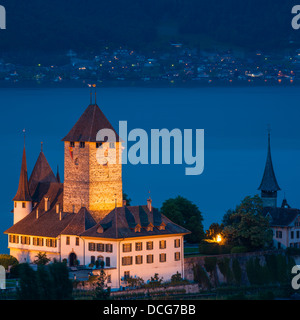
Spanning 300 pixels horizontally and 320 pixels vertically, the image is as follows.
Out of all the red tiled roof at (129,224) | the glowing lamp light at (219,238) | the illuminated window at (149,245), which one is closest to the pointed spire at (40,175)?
the red tiled roof at (129,224)

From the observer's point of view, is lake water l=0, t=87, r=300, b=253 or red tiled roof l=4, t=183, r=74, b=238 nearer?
red tiled roof l=4, t=183, r=74, b=238

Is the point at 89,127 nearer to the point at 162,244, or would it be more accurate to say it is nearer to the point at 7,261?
the point at 162,244

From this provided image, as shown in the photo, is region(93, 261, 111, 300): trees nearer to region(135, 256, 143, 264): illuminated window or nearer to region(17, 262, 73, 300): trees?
region(17, 262, 73, 300): trees

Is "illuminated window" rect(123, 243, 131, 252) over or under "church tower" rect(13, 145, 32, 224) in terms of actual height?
under

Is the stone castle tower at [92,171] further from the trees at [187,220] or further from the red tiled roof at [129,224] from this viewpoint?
the trees at [187,220]

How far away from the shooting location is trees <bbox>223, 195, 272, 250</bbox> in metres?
91.0

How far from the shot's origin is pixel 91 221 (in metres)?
86.1

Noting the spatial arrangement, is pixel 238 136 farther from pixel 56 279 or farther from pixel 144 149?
pixel 56 279

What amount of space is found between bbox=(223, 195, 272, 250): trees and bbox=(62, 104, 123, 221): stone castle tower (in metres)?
8.03

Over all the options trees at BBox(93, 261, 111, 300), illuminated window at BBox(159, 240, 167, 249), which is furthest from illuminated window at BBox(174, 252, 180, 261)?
trees at BBox(93, 261, 111, 300)

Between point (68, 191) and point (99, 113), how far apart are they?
5.35 m

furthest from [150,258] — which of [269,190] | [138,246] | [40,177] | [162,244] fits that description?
[269,190]

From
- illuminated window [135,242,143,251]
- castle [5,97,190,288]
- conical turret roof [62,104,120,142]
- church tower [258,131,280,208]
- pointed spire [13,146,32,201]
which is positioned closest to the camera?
castle [5,97,190,288]
